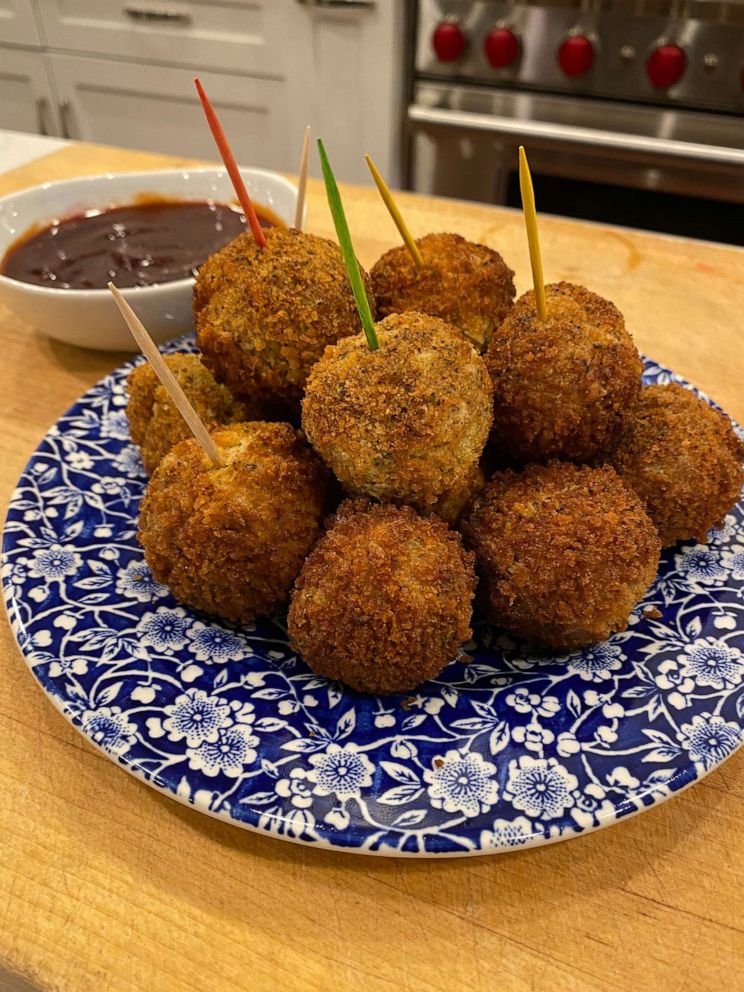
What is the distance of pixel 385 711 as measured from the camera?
0.99m

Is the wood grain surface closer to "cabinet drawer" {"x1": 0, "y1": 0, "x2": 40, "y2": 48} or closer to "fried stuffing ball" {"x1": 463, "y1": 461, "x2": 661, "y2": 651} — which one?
"fried stuffing ball" {"x1": 463, "y1": 461, "x2": 661, "y2": 651}

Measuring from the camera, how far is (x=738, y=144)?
9.50 feet

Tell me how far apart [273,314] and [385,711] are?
56 cm

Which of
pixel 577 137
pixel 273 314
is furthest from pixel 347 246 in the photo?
pixel 577 137

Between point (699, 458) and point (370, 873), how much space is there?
71cm

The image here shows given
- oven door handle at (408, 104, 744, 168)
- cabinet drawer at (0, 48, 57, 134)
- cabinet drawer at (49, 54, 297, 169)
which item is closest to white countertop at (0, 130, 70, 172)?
cabinet drawer at (49, 54, 297, 169)

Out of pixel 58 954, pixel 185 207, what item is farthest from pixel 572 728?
pixel 185 207

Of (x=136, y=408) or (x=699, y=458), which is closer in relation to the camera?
(x=699, y=458)

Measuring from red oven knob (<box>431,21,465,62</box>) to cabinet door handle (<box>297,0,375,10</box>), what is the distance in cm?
27

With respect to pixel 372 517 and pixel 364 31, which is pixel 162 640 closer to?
pixel 372 517

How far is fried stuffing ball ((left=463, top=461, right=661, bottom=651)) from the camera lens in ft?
3.39

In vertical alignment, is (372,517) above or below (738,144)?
above

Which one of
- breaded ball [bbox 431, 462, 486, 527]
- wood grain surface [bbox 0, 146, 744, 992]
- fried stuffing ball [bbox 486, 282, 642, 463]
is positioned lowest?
wood grain surface [bbox 0, 146, 744, 992]

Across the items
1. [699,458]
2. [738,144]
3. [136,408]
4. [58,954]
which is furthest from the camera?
[738,144]
